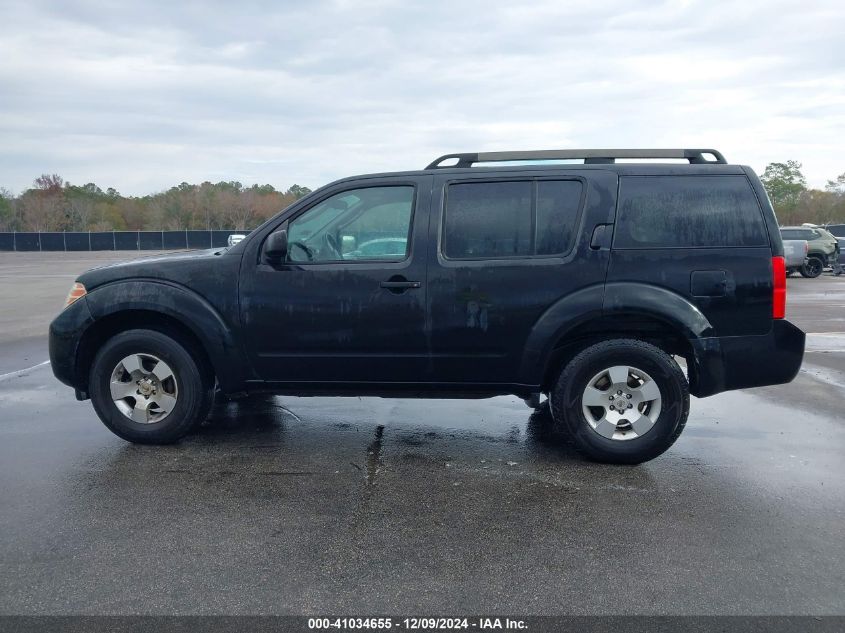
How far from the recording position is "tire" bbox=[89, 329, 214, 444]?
5281mm

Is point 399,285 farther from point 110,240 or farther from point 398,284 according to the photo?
point 110,240

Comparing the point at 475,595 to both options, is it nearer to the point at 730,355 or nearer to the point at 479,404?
the point at 730,355

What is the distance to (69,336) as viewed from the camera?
532cm

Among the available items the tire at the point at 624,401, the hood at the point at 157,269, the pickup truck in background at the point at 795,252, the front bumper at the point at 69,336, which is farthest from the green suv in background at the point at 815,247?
the front bumper at the point at 69,336

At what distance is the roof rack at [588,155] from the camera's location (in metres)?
5.16

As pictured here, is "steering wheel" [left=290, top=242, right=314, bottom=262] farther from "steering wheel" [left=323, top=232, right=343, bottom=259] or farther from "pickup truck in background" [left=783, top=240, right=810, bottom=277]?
"pickup truck in background" [left=783, top=240, right=810, bottom=277]

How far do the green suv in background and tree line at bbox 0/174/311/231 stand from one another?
6013 centimetres

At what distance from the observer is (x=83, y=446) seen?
539 centimetres

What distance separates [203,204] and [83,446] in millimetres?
83766

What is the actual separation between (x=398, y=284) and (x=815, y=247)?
23251 mm

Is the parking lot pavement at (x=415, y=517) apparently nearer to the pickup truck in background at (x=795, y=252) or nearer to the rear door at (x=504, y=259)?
the rear door at (x=504, y=259)

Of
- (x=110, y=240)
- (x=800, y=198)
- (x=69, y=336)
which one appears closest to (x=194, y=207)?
(x=110, y=240)

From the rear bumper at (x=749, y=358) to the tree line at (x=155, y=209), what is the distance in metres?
75.4

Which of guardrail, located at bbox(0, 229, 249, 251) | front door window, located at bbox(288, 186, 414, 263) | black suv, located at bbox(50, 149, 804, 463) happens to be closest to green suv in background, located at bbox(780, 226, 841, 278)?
black suv, located at bbox(50, 149, 804, 463)
